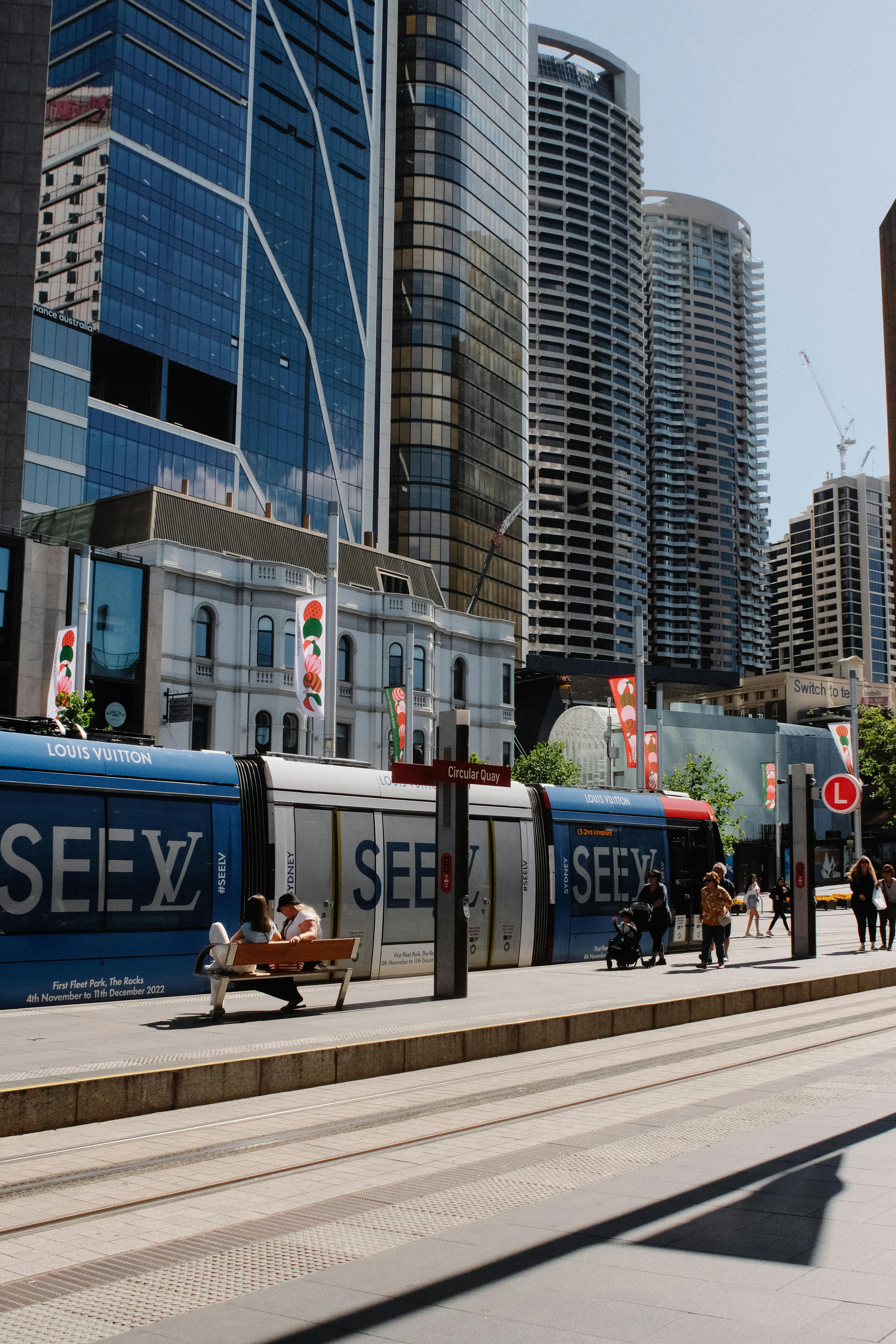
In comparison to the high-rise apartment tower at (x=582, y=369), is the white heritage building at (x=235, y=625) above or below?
below

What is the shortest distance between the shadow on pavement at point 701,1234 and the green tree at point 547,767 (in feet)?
212

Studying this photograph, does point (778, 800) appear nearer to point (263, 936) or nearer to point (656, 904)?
point (656, 904)

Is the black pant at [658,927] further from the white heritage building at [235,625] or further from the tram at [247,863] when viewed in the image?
the white heritage building at [235,625]

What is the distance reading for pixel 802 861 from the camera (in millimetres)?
22391

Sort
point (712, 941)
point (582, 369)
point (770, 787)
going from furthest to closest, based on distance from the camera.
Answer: point (582, 369) < point (770, 787) < point (712, 941)

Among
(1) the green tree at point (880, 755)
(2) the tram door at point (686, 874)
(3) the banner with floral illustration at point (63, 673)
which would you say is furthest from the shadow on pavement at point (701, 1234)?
(1) the green tree at point (880, 755)

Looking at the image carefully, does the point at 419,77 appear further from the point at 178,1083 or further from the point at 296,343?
the point at 178,1083

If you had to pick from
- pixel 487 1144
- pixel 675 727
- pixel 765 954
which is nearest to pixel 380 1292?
pixel 487 1144

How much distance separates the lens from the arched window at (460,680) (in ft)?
238

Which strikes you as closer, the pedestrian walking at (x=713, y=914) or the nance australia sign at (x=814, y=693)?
the pedestrian walking at (x=713, y=914)

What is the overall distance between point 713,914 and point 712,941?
0.81m

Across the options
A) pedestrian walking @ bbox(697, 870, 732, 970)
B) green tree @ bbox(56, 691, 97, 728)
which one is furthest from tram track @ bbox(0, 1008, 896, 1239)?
green tree @ bbox(56, 691, 97, 728)

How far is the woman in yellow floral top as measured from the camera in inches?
787

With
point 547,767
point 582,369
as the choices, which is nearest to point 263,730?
point 547,767
